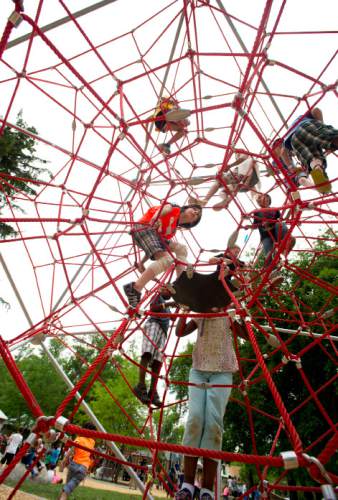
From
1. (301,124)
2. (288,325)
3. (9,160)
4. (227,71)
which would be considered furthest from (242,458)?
(9,160)

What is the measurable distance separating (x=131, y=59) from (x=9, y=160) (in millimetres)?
9352

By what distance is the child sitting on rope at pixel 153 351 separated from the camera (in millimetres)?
3932

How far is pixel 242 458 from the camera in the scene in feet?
4.67

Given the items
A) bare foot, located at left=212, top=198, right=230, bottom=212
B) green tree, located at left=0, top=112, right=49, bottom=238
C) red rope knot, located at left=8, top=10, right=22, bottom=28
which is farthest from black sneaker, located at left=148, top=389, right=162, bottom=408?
green tree, located at left=0, top=112, right=49, bottom=238

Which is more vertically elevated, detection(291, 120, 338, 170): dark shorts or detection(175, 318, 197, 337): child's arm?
detection(291, 120, 338, 170): dark shorts

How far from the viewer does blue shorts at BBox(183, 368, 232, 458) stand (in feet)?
8.59

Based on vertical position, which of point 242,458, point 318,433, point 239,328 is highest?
point 318,433

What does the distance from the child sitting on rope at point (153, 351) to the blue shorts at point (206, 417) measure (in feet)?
3.80

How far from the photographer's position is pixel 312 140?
349 centimetres

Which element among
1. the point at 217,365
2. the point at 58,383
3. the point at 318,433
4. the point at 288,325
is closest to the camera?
the point at 217,365

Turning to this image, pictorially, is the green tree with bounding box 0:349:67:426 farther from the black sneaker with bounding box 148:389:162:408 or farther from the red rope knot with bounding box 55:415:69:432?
the red rope knot with bounding box 55:415:69:432

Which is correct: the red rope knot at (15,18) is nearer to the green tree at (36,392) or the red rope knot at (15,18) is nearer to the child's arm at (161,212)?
the child's arm at (161,212)

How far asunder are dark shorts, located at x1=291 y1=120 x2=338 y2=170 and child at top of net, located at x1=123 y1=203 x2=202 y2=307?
117 cm

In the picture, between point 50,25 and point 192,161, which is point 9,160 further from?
point 50,25
